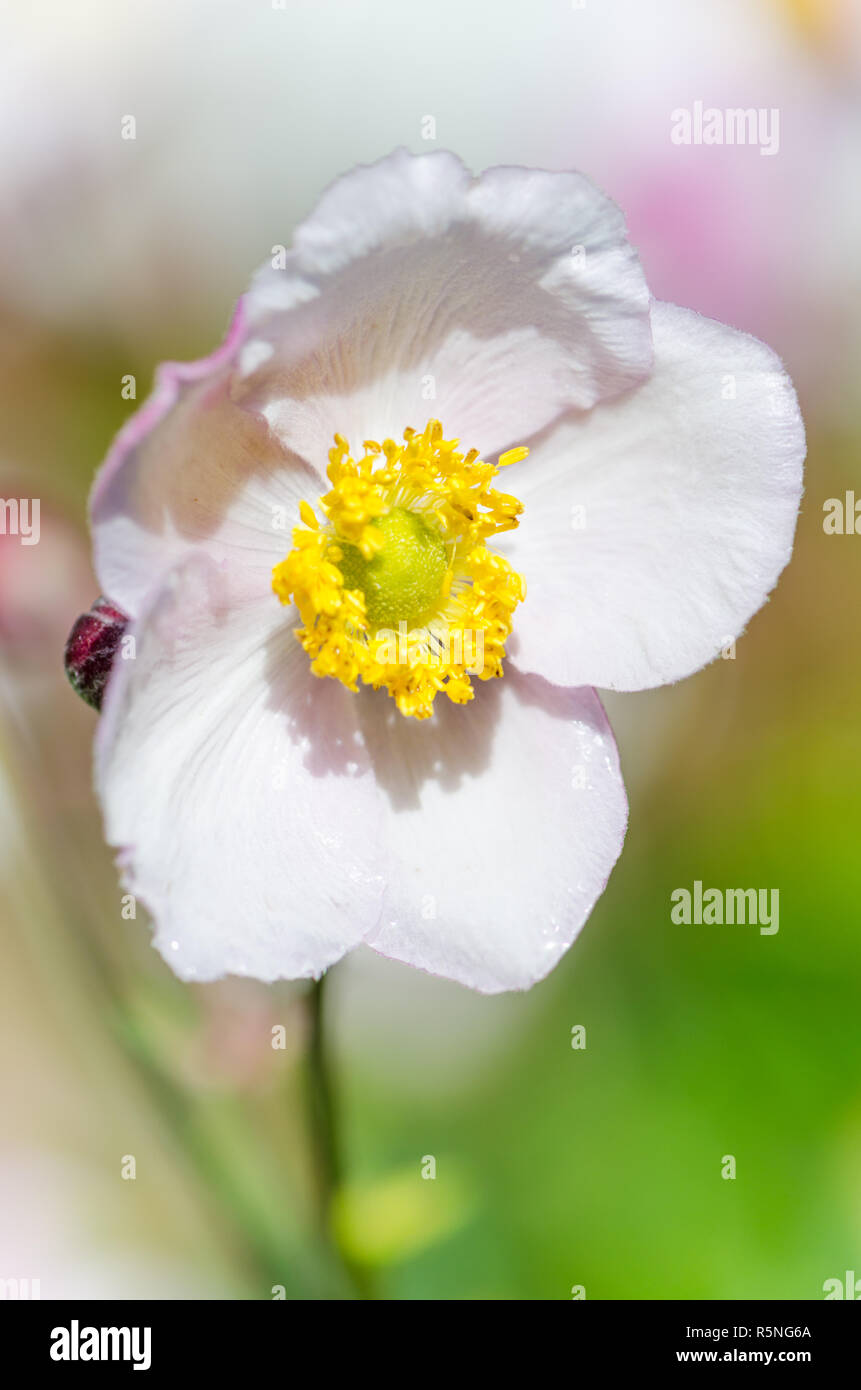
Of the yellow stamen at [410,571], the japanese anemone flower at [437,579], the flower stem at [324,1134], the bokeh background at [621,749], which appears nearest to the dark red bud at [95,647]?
the japanese anemone flower at [437,579]

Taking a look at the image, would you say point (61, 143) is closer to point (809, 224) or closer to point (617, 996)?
point (809, 224)

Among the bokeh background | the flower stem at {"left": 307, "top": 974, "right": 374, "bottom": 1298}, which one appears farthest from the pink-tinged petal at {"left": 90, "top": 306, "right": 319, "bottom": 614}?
the bokeh background

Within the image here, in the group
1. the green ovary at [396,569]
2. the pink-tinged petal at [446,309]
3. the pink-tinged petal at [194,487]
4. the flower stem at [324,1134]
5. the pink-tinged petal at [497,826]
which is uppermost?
the pink-tinged petal at [446,309]

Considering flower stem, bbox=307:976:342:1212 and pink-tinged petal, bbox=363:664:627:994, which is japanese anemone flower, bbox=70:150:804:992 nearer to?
pink-tinged petal, bbox=363:664:627:994

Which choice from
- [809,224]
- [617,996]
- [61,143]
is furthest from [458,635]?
[61,143]

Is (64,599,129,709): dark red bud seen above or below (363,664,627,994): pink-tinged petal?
above

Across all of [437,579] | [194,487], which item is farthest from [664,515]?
[194,487]

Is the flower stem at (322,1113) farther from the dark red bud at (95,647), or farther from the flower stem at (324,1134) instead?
the dark red bud at (95,647)
